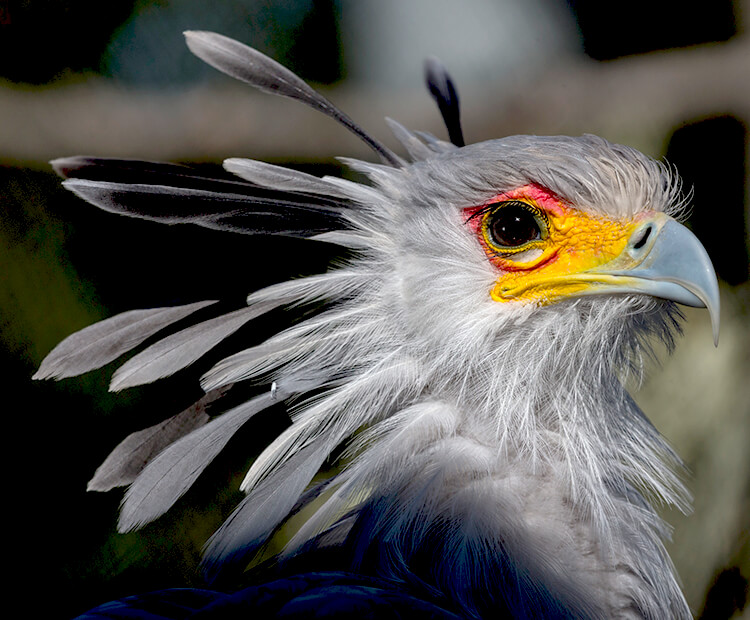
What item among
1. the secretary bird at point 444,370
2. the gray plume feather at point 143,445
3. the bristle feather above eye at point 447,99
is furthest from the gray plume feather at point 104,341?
the bristle feather above eye at point 447,99

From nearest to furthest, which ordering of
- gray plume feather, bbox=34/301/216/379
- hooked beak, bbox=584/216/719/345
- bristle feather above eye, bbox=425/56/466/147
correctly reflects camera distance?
1. hooked beak, bbox=584/216/719/345
2. gray plume feather, bbox=34/301/216/379
3. bristle feather above eye, bbox=425/56/466/147

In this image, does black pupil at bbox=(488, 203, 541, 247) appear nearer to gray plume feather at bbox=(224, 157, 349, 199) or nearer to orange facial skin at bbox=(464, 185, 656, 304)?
orange facial skin at bbox=(464, 185, 656, 304)

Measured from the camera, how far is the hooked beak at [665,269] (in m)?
0.66

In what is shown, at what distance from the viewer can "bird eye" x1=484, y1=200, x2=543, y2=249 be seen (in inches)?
29.4

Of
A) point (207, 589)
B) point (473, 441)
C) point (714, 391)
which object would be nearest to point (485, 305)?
point (473, 441)

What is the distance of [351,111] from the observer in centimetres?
138

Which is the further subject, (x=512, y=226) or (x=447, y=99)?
(x=447, y=99)

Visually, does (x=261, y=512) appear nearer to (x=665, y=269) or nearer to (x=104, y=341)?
(x=104, y=341)

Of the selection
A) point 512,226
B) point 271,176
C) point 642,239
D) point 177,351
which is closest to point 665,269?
point 642,239

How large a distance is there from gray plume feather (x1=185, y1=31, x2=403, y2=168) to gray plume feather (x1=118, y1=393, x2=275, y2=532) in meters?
0.42

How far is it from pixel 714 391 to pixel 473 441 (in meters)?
1.28

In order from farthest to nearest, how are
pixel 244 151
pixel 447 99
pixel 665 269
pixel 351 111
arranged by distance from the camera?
pixel 351 111 < pixel 244 151 < pixel 447 99 < pixel 665 269

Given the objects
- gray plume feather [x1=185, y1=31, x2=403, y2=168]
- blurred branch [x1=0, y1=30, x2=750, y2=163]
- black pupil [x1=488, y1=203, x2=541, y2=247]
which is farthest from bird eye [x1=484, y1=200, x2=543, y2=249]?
blurred branch [x1=0, y1=30, x2=750, y2=163]

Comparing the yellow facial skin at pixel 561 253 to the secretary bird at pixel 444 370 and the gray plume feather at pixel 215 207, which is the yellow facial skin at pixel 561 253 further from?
the gray plume feather at pixel 215 207
